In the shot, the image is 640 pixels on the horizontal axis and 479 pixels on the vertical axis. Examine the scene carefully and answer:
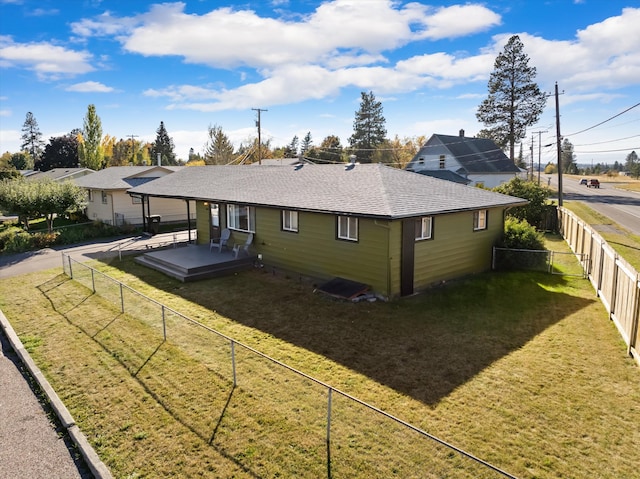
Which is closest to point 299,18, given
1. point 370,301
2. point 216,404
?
point 370,301

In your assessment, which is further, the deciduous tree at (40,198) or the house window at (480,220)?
the deciduous tree at (40,198)

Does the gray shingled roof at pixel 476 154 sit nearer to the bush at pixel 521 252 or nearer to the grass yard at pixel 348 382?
the bush at pixel 521 252

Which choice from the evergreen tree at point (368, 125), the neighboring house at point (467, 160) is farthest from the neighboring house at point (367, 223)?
the evergreen tree at point (368, 125)

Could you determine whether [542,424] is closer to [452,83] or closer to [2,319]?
[2,319]

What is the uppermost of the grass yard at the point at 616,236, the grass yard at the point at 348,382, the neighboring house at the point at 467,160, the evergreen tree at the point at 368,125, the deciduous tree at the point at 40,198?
the evergreen tree at the point at 368,125

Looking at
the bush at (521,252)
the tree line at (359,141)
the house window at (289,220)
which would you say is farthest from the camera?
the tree line at (359,141)

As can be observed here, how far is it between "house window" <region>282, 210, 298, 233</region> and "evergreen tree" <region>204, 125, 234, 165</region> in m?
47.1

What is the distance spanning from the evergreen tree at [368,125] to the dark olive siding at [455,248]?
5625 cm

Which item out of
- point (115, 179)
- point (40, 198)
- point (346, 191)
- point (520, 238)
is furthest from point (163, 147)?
point (520, 238)

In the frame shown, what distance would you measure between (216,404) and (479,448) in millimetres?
4124

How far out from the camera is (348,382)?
24.9 feet

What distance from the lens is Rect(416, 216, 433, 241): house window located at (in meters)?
12.7

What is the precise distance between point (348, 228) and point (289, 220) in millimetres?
2871

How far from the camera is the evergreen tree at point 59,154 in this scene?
64.2 metres
